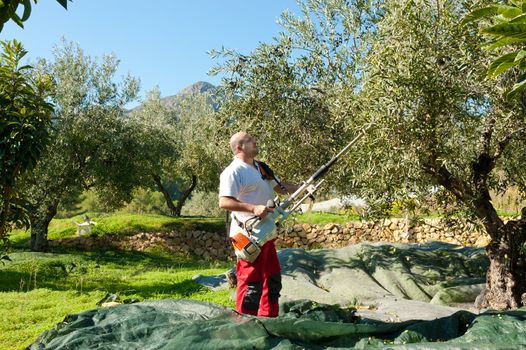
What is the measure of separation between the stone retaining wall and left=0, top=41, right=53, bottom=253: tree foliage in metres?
16.1

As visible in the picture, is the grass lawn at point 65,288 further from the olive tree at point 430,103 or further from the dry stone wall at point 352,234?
the dry stone wall at point 352,234

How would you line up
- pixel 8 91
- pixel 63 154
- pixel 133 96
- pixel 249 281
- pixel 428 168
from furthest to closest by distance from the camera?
pixel 133 96 < pixel 63 154 < pixel 428 168 < pixel 8 91 < pixel 249 281

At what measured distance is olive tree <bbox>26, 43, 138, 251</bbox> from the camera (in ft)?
65.6

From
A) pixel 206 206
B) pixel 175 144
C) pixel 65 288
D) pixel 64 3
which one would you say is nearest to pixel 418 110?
pixel 64 3

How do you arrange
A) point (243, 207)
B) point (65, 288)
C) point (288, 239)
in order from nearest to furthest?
1. point (243, 207)
2. point (65, 288)
3. point (288, 239)

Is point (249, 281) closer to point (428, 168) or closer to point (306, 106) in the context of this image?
point (428, 168)

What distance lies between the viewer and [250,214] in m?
5.75

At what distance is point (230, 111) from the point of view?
465 inches

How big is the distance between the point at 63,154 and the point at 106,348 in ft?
55.4

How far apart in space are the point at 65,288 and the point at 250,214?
882 cm

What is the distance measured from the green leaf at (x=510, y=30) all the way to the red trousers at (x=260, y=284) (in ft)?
10.9

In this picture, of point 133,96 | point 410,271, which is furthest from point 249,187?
point 133,96

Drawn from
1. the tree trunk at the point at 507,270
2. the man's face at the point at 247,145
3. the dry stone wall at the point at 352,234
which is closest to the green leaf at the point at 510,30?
the man's face at the point at 247,145

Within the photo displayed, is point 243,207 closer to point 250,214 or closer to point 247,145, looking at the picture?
point 250,214
